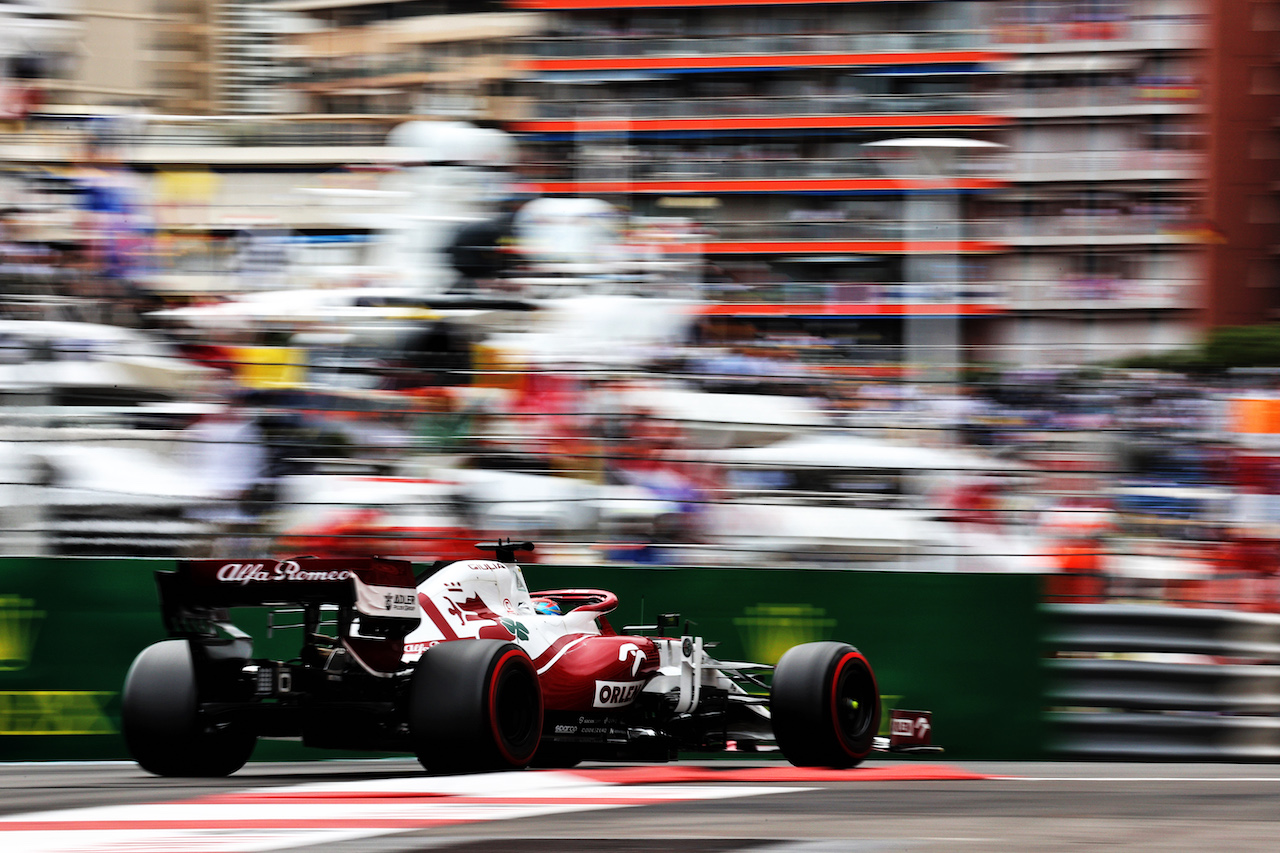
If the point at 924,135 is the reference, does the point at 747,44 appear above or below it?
above

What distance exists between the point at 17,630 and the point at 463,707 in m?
3.36

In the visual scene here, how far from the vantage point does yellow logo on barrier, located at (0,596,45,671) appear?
8633 mm

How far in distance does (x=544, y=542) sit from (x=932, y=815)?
15.4 feet

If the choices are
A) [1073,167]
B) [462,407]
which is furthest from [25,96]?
[1073,167]

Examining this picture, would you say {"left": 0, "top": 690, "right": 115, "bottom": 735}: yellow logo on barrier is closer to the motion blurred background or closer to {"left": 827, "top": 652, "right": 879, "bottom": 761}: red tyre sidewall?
the motion blurred background

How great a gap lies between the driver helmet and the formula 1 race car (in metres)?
0.02

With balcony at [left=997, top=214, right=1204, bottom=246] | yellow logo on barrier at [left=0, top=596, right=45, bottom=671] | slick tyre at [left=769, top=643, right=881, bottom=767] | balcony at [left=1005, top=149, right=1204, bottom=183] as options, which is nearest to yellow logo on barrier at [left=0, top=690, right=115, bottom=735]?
yellow logo on barrier at [left=0, top=596, right=45, bottom=671]

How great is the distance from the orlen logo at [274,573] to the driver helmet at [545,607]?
144cm

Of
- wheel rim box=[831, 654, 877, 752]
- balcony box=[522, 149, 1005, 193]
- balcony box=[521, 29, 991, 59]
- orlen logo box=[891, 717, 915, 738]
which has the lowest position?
orlen logo box=[891, 717, 915, 738]

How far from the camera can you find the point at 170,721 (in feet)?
23.1

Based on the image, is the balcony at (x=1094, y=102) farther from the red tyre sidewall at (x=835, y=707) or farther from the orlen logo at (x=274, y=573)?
the orlen logo at (x=274, y=573)

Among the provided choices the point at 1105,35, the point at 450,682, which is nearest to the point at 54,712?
the point at 450,682

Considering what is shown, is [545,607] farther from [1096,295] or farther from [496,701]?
[1096,295]

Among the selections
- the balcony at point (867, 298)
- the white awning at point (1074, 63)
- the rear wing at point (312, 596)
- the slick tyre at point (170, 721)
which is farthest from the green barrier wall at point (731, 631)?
the white awning at point (1074, 63)
